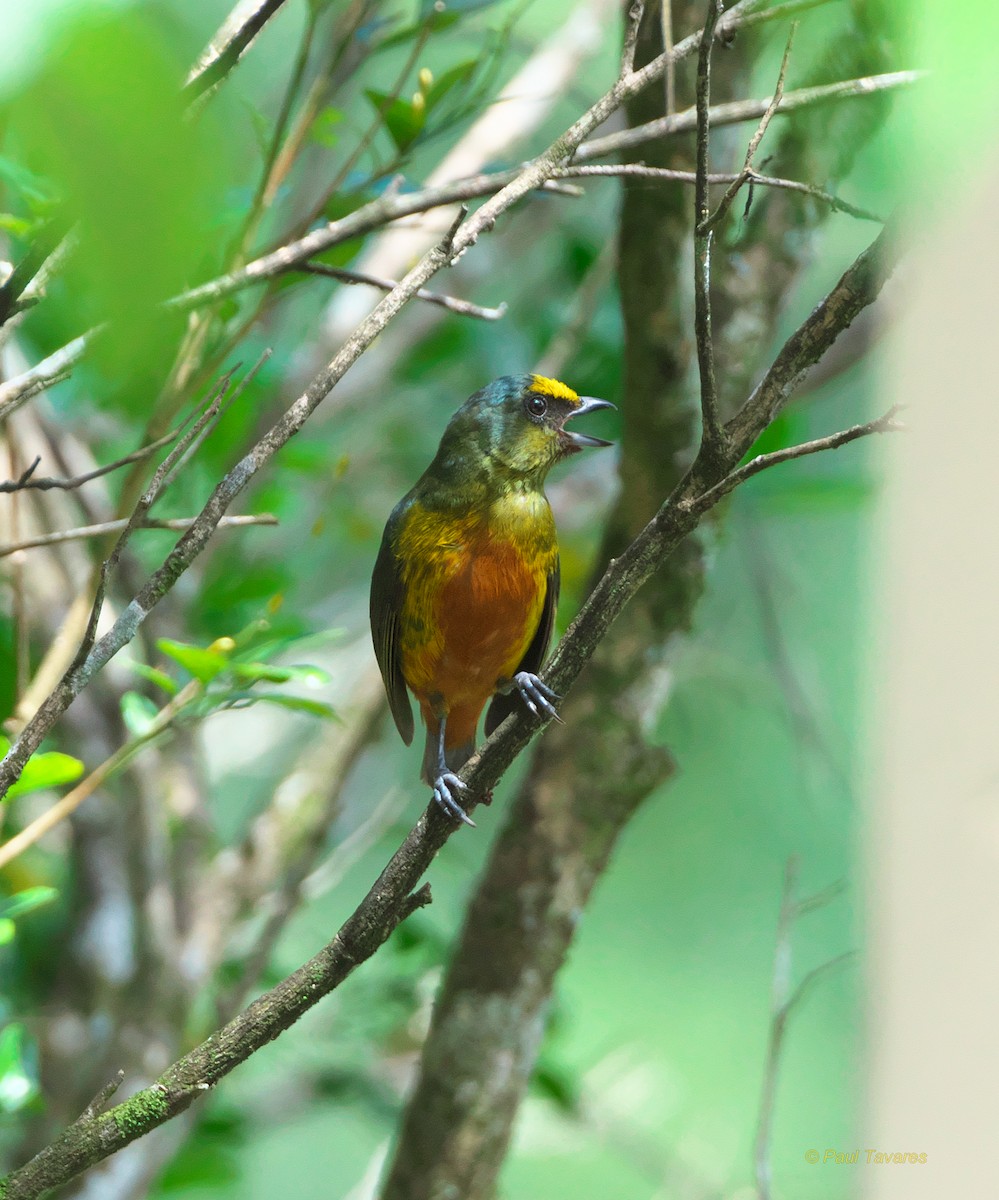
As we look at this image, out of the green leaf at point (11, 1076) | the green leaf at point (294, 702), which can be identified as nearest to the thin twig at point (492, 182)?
the green leaf at point (294, 702)

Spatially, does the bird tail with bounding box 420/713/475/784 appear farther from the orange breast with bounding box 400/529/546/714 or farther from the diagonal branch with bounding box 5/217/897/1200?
the diagonal branch with bounding box 5/217/897/1200

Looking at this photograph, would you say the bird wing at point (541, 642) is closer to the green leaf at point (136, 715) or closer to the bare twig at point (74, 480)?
the green leaf at point (136, 715)

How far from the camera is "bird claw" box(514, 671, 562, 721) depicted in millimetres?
1289

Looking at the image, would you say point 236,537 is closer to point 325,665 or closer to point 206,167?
point 325,665

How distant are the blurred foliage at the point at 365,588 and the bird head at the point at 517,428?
1.01 ft

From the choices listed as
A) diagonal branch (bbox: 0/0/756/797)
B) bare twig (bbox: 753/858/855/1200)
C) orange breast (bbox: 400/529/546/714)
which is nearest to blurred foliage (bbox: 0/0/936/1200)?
diagonal branch (bbox: 0/0/756/797)

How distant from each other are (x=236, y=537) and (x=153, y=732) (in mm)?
2041

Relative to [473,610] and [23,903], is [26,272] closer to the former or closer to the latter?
[23,903]

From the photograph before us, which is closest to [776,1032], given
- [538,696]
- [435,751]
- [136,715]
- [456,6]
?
[538,696]

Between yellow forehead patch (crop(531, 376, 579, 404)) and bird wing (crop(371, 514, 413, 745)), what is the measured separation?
38 cm

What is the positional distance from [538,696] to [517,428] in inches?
34.0

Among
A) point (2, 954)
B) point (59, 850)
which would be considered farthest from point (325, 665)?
point (2, 954)

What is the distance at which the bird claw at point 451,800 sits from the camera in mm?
1313

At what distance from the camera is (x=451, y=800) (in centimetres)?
143
